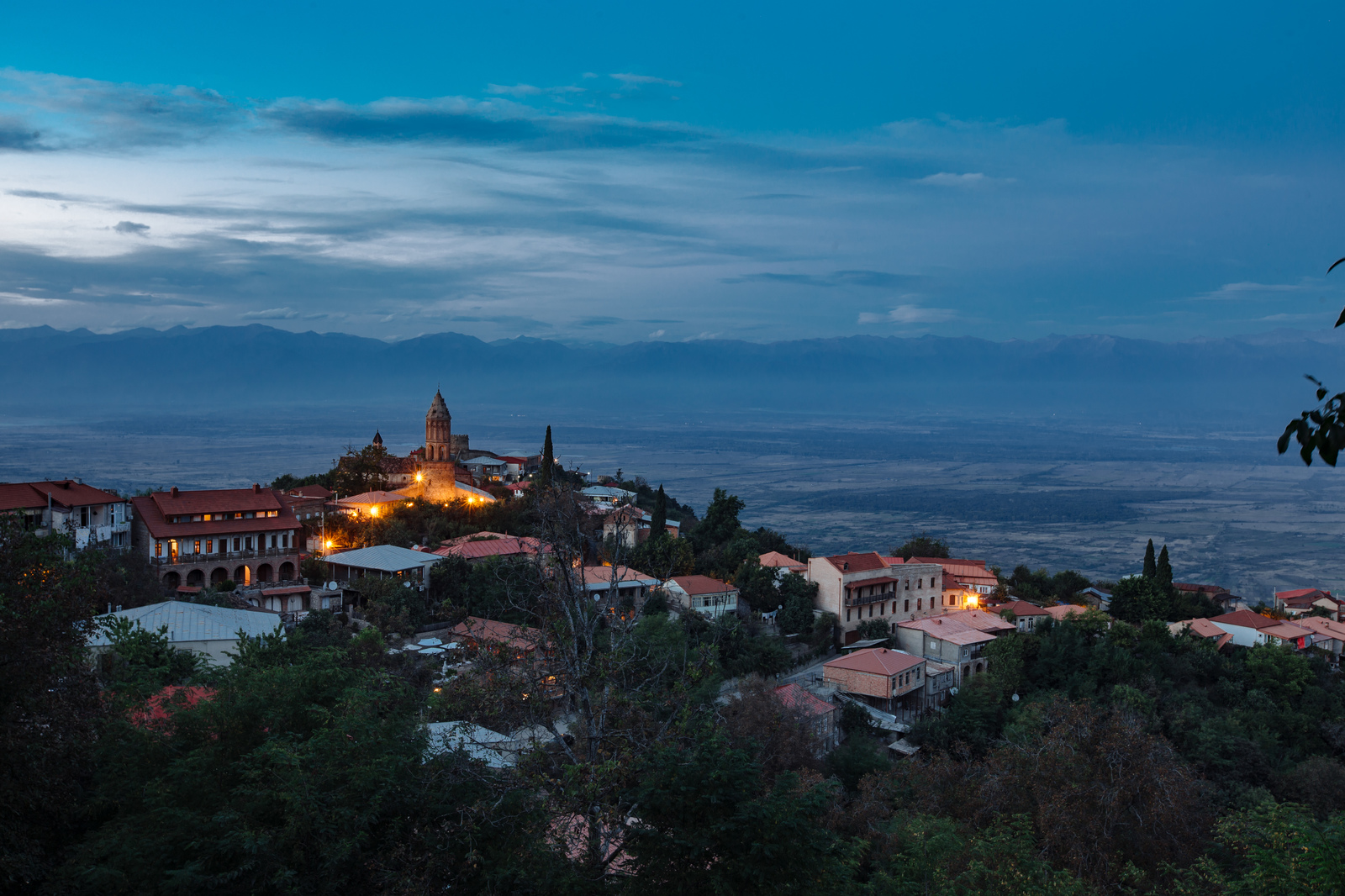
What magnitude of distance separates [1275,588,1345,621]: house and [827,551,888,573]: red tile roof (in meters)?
25.1

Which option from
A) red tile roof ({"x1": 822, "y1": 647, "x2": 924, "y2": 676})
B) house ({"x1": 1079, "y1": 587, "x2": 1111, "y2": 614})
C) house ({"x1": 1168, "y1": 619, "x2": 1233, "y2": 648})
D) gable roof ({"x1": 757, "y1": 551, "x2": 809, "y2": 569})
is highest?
gable roof ({"x1": 757, "y1": 551, "x2": 809, "y2": 569})

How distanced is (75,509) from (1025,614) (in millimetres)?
37518

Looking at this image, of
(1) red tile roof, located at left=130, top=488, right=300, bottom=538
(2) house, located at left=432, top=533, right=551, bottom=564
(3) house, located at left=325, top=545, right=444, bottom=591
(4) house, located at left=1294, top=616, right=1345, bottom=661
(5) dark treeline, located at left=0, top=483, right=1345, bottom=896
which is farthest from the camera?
(4) house, located at left=1294, top=616, right=1345, bottom=661

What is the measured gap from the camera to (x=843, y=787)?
77.7 ft

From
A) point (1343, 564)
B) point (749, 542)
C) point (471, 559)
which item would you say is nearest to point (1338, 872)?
point (471, 559)

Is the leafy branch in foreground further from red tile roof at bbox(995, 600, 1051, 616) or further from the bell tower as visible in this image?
the bell tower

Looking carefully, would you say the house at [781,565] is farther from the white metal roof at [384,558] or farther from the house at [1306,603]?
the house at [1306,603]

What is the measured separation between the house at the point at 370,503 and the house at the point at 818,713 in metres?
22.0

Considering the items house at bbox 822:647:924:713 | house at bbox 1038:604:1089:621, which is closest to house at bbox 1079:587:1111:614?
house at bbox 1038:604:1089:621

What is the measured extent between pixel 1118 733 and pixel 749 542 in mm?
26545

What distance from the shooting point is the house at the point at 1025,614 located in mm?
39156

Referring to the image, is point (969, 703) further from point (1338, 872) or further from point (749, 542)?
point (1338, 872)

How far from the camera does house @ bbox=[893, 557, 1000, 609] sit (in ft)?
143

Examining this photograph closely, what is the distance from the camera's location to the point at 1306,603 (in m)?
51.0
